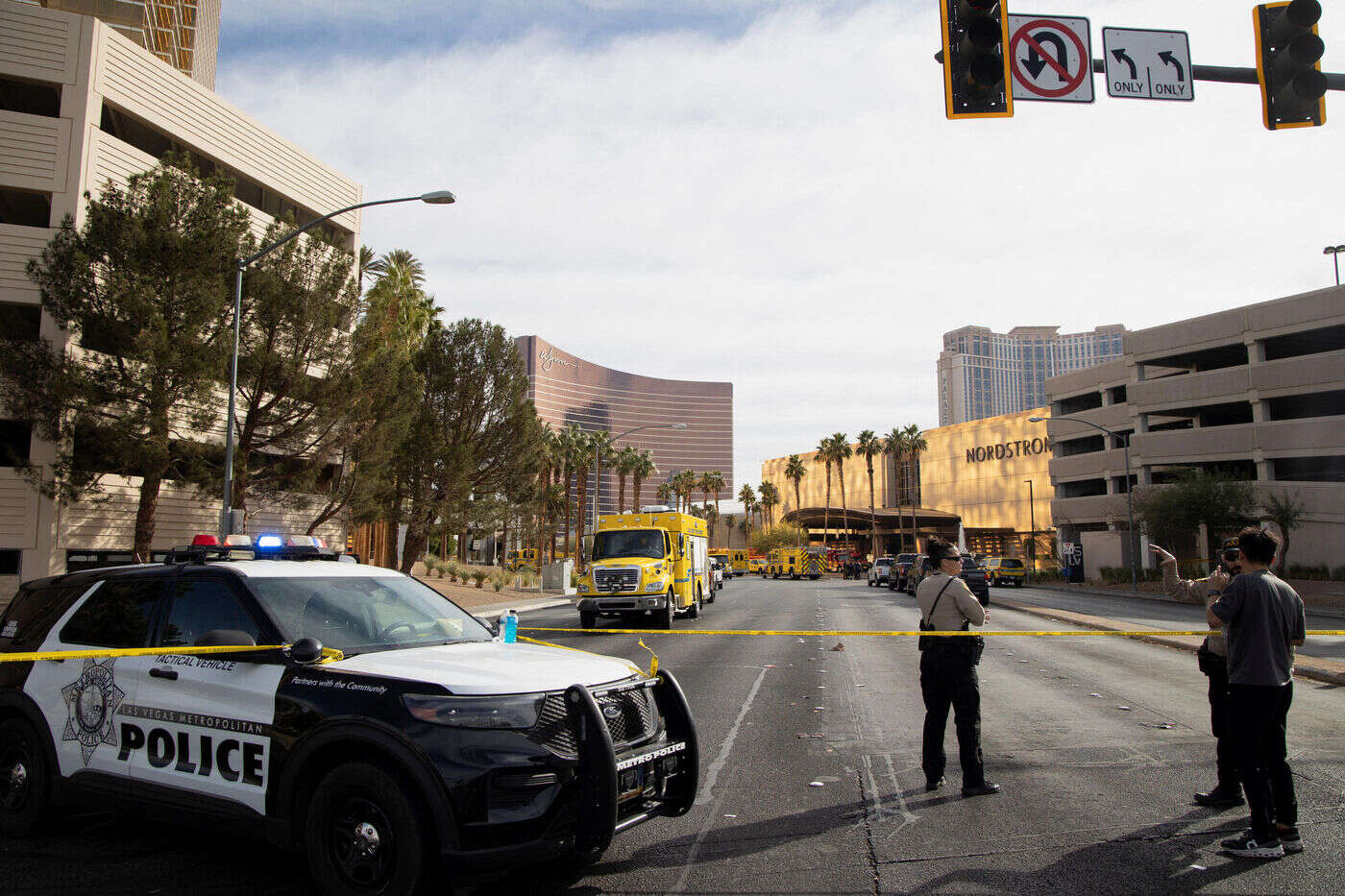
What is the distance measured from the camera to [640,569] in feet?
73.1

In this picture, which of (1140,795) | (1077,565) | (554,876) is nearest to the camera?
(554,876)

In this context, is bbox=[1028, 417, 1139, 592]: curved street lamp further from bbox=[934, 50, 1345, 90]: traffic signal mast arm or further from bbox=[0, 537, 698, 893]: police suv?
bbox=[0, 537, 698, 893]: police suv

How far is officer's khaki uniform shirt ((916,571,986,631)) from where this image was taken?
681 centimetres

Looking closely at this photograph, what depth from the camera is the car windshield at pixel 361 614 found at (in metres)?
5.06

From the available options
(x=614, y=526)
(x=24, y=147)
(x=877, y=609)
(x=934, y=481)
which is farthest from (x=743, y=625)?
(x=934, y=481)

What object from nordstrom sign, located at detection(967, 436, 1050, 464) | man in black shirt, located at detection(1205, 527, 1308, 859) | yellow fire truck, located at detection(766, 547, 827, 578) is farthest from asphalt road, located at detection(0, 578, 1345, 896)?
nordstrom sign, located at detection(967, 436, 1050, 464)

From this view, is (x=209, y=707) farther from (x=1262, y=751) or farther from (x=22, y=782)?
(x=1262, y=751)

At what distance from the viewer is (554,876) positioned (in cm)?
488

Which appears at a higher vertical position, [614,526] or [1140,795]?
[614,526]

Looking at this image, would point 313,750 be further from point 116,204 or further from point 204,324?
point 116,204

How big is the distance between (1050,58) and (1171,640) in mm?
14627

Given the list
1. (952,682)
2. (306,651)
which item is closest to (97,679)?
(306,651)

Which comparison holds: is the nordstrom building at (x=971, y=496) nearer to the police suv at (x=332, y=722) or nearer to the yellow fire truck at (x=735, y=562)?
the yellow fire truck at (x=735, y=562)

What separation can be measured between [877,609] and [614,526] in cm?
1030
